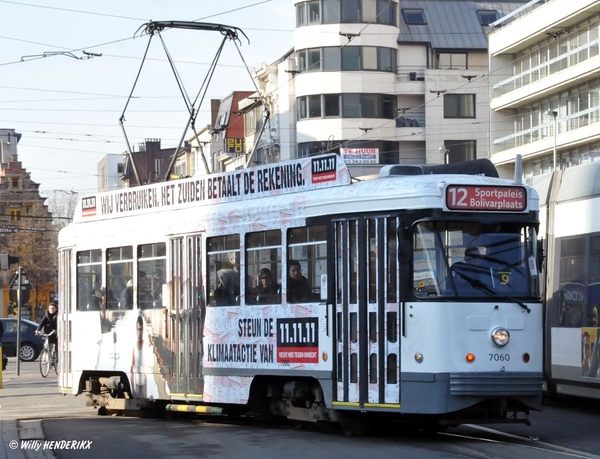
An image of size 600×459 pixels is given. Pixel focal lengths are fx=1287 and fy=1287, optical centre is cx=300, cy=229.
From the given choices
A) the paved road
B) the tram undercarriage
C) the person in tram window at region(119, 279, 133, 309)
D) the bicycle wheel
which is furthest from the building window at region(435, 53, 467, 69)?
the tram undercarriage

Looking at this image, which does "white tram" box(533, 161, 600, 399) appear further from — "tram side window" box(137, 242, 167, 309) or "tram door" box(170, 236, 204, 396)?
"tram side window" box(137, 242, 167, 309)

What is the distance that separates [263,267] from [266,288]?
255 millimetres

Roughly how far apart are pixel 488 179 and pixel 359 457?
350 cm

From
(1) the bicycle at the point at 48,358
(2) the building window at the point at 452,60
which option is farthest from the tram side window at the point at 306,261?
(2) the building window at the point at 452,60

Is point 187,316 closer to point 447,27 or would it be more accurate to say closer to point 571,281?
point 571,281

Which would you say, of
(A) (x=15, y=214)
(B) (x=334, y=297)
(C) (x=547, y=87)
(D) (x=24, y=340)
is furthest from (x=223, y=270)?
(A) (x=15, y=214)

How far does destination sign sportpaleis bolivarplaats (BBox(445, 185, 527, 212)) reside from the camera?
524 inches

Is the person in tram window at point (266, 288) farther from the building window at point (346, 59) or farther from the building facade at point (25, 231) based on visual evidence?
the building facade at point (25, 231)

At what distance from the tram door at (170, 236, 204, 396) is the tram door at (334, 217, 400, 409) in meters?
2.95

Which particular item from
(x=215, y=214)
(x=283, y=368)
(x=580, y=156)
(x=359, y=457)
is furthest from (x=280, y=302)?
(x=580, y=156)

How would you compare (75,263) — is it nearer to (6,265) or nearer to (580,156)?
(6,265)

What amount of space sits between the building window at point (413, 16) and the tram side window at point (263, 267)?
5308cm

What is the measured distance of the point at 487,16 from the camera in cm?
6944

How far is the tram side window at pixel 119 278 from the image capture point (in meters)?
17.9
